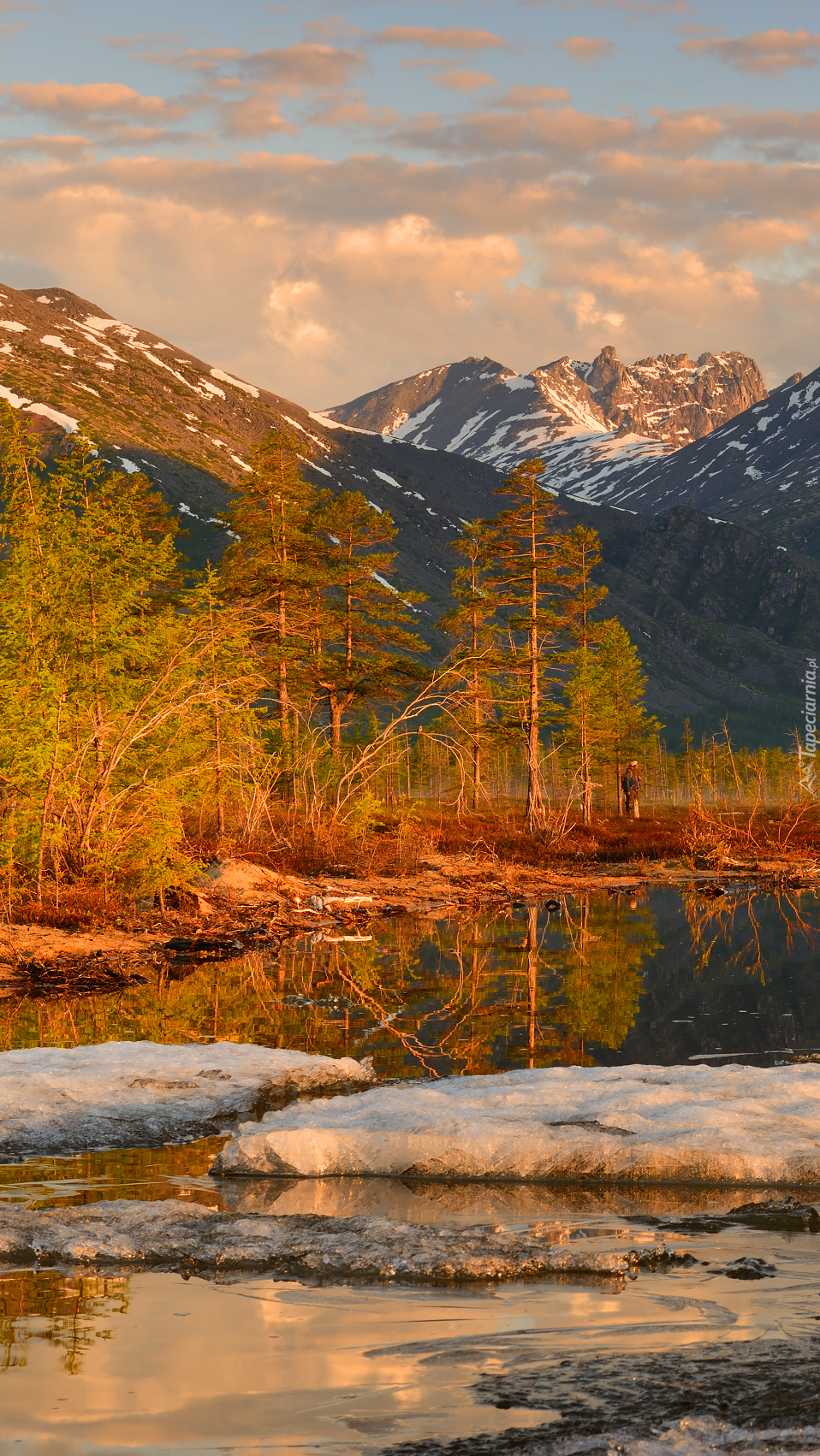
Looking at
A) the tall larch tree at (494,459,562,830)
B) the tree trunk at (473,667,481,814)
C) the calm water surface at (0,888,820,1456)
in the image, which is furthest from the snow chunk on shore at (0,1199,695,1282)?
the tall larch tree at (494,459,562,830)

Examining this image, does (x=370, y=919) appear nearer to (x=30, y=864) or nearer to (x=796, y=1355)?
(x=30, y=864)

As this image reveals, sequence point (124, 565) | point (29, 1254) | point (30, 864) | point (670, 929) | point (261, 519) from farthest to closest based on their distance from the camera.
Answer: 1. point (261, 519)
2. point (670, 929)
3. point (124, 565)
4. point (30, 864)
5. point (29, 1254)

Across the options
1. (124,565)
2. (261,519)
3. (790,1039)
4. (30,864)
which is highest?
(261,519)

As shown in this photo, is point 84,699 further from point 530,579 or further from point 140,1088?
point 530,579

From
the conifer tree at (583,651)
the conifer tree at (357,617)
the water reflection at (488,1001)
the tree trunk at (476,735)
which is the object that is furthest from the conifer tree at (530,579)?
the water reflection at (488,1001)

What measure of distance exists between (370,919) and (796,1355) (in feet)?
67.3

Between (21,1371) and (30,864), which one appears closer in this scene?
(21,1371)

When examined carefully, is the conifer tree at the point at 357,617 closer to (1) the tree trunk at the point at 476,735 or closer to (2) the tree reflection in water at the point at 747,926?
(1) the tree trunk at the point at 476,735

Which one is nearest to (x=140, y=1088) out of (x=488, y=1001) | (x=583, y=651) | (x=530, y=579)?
(x=488, y=1001)

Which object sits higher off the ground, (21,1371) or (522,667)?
(522,667)

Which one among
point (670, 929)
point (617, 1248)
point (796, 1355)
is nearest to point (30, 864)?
point (670, 929)

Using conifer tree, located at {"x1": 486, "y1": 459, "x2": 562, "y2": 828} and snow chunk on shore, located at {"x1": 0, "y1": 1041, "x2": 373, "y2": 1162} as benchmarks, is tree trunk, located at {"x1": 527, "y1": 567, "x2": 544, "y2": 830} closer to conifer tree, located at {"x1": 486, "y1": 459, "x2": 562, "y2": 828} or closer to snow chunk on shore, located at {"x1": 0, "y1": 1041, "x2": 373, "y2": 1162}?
conifer tree, located at {"x1": 486, "y1": 459, "x2": 562, "y2": 828}

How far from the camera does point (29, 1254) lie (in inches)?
248

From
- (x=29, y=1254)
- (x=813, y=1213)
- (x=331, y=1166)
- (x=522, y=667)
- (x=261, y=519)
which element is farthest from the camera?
(x=522, y=667)
